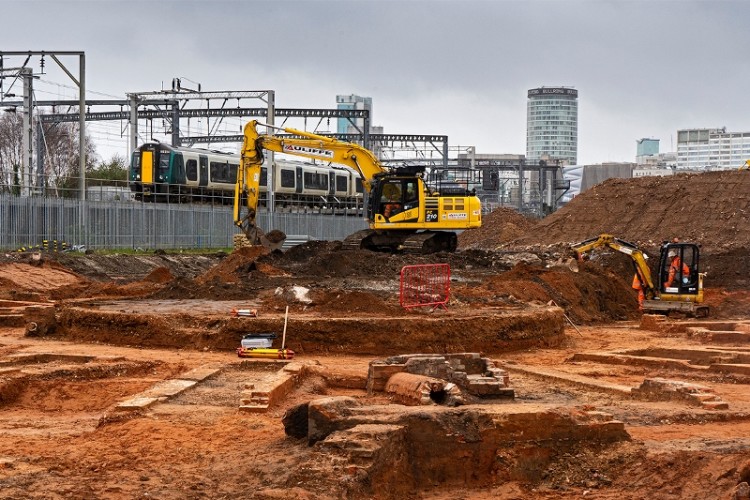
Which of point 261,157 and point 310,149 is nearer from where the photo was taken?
point 261,157

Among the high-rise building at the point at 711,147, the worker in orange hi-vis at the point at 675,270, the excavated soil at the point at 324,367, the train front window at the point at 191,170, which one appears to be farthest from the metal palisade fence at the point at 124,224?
the high-rise building at the point at 711,147

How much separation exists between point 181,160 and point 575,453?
33.8 metres

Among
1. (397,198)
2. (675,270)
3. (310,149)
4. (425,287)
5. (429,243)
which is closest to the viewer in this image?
(425,287)

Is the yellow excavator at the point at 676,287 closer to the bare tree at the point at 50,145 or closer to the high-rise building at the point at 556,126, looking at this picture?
the bare tree at the point at 50,145

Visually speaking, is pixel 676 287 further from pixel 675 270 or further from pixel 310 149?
pixel 310 149

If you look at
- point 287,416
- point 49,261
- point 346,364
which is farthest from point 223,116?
point 287,416

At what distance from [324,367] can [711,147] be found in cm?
12972

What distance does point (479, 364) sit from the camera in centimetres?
1305

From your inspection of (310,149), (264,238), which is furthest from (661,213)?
(264,238)

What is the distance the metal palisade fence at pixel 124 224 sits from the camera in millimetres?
29844

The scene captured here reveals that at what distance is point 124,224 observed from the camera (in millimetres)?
34406

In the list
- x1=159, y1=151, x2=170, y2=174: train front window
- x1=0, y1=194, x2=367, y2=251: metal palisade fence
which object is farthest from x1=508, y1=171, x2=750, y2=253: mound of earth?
x1=159, y1=151, x2=170, y2=174: train front window

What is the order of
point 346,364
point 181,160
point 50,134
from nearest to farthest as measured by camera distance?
point 346,364 < point 181,160 < point 50,134

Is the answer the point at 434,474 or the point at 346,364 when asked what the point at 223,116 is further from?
the point at 434,474
